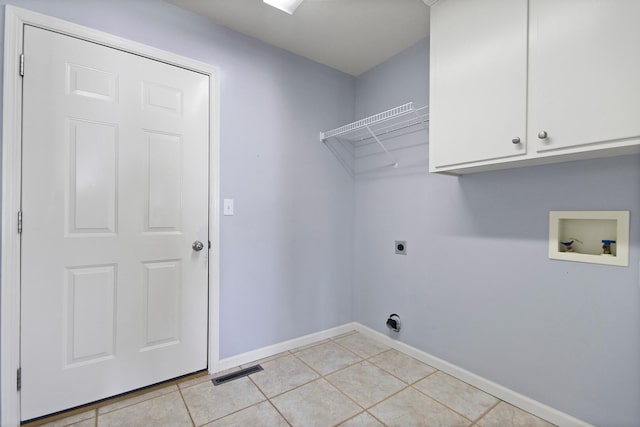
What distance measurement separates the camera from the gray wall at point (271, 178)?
192 cm

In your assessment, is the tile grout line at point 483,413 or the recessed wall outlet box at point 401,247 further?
the recessed wall outlet box at point 401,247

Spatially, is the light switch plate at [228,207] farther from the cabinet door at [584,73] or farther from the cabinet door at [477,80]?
the cabinet door at [584,73]

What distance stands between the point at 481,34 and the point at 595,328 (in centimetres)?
153

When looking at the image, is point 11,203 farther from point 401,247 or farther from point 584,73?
point 584,73

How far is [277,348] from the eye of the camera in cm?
227

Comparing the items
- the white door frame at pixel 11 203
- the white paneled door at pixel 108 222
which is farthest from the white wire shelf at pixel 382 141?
the white door frame at pixel 11 203

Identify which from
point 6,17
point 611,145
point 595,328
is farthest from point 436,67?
point 6,17

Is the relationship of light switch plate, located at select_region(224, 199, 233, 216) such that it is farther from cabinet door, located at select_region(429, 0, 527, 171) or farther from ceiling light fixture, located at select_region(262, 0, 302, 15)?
cabinet door, located at select_region(429, 0, 527, 171)

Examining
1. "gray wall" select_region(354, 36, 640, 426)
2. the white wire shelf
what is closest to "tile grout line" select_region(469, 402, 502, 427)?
"gray wall" select_region(354, 36, 640, 426)

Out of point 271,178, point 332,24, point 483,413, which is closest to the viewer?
point 483,413

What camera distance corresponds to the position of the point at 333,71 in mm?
2635

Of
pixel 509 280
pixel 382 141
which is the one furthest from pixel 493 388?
pixel 382 141

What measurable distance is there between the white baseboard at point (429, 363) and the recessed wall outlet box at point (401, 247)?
2.30ft

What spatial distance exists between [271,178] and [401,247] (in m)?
1.15
